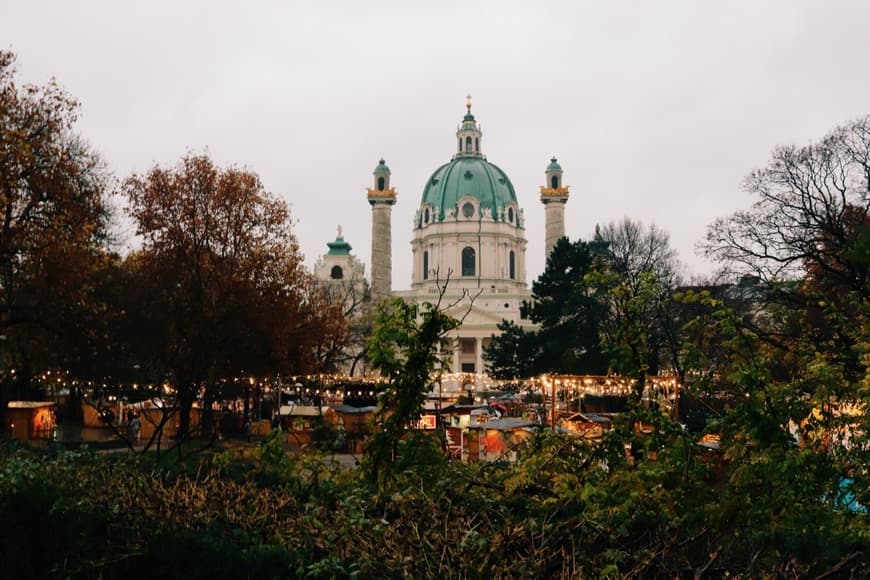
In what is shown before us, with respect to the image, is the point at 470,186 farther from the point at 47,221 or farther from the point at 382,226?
the point at 47,221

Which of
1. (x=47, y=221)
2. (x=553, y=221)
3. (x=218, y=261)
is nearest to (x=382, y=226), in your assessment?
(x=553, y=221)

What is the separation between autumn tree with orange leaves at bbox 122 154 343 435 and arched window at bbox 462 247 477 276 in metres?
73.9

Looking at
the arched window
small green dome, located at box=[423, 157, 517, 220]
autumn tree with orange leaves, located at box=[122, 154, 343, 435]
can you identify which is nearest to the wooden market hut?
autumn tree with orange leaves, located at box=[122, 154, 343, 435]

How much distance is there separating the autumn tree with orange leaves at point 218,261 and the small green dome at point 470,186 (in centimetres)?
7565

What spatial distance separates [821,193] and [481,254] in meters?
79.2

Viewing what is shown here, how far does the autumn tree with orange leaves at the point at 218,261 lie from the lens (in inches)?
1227

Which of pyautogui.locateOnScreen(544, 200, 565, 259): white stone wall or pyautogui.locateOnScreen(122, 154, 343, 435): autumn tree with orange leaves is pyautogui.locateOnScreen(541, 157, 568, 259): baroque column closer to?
pyautogui.locateOnScreen(544, 200, 565, 259): white stone wall

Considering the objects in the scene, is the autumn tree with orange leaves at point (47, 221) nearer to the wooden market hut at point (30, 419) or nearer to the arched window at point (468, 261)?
the wooden market hut at point (30, 419)

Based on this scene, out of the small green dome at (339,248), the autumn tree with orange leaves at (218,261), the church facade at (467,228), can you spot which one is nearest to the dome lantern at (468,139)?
the church facade at (467,228)

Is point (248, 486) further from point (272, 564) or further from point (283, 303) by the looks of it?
point (283, 303)

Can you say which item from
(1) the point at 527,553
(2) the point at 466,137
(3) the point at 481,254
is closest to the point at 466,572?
(1) the point at 527,553

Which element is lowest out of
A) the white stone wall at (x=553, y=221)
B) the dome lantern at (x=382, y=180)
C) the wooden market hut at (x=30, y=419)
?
the wooden market hut at (x=30, y=419)

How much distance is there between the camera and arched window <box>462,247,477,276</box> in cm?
10775

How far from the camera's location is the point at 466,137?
117m
